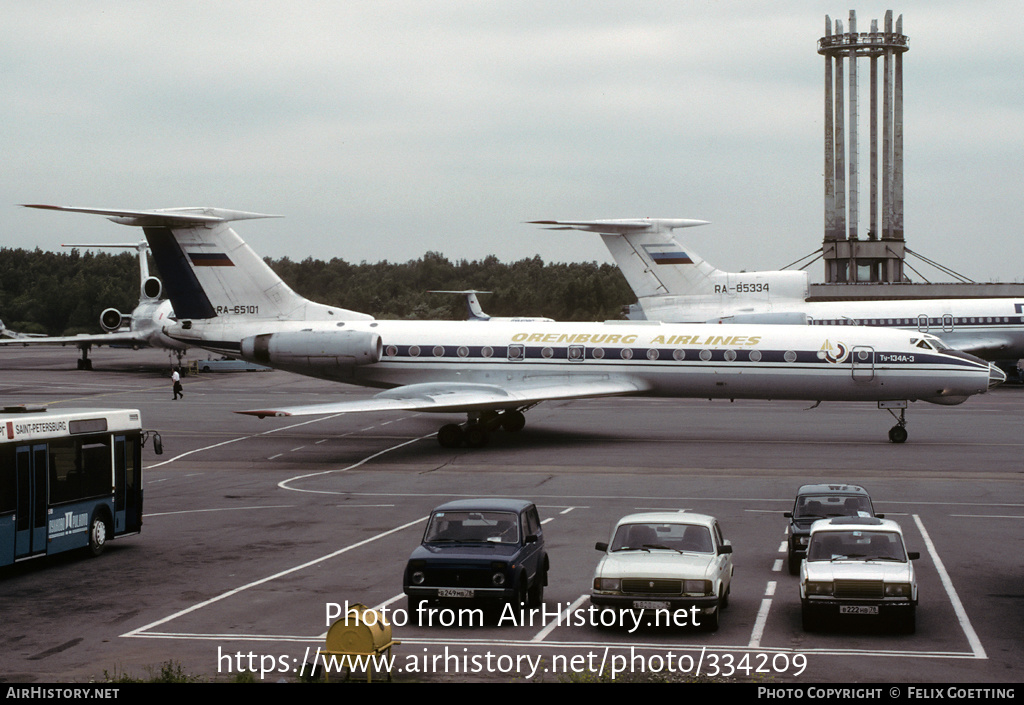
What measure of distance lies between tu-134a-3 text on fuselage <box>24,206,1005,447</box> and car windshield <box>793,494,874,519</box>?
1681cm

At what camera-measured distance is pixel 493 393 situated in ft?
124

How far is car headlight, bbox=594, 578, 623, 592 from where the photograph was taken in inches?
593

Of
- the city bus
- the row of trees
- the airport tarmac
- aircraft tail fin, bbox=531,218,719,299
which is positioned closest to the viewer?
the airport tarmac

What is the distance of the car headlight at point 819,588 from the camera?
48.8 ft

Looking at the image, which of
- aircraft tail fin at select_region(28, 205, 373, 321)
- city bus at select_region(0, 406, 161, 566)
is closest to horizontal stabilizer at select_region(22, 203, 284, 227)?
aircraft tail fin at select_region(28, 205, 373, 321)

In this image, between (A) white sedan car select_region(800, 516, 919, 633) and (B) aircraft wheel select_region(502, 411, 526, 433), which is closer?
(A) white sedan car select_region(800, 516, 919, 633)

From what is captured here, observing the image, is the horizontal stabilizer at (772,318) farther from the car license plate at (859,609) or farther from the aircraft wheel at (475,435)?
the car license plate at (859,609)

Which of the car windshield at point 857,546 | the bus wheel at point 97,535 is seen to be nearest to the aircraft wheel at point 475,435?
the bus wheel at point 97,535

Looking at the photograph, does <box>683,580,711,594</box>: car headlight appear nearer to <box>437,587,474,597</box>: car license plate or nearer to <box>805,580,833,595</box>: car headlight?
<box>805,580,833,595</box>: car headlight

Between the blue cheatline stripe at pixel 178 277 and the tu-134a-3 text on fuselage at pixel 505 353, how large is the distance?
0.04 m

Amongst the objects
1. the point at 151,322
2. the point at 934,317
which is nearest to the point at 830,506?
the point at 934,317
